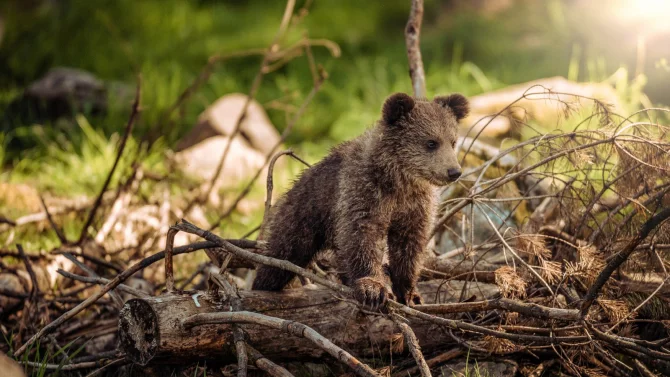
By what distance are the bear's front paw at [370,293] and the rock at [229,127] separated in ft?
17.4

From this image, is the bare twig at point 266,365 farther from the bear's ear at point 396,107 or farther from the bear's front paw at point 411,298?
the bear's ear at point 396,107

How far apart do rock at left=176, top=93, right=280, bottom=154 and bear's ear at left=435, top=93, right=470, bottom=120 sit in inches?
185

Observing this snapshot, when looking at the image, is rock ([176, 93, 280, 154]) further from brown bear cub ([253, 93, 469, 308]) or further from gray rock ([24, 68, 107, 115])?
brown bear cub ([253, 93, 469, 308])

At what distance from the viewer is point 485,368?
3.79 m

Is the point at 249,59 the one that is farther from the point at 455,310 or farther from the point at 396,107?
the point at 455,310

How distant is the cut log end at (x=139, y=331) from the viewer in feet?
11.4

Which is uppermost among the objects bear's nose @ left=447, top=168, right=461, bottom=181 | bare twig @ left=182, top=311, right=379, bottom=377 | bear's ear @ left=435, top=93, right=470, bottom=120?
bear's ear @ left=435, top=93, right=470, bottom=120

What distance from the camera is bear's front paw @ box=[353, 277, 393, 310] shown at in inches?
132

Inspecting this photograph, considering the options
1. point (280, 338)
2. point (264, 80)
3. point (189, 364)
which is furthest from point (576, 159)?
point (264, 80)

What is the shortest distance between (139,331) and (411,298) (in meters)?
1.32

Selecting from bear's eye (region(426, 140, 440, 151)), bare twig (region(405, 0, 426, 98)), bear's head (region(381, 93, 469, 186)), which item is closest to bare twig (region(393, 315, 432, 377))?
bear's head (region(381, 93, 469, 186))

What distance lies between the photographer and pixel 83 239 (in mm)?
5227

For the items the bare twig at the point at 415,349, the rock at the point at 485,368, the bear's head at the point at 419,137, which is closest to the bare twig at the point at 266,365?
the bare twig at the point at 415,349

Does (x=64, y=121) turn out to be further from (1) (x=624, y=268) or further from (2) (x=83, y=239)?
(1) (x=624, y=268)
